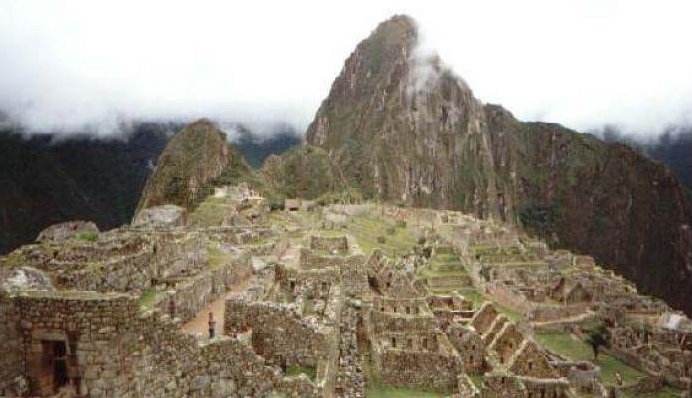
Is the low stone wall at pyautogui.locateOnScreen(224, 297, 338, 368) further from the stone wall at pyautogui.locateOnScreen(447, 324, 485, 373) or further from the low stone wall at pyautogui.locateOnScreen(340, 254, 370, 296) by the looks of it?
the stone wall at pyautogui.locateOnScreen(447, 324, 485, 373)

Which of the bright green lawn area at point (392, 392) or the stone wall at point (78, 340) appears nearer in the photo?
the stone wall at point (78, 340)

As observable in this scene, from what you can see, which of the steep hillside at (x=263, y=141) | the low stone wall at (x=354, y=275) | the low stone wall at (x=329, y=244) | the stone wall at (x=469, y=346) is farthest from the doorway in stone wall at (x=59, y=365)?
the steep hillside at (x=263, y=141)

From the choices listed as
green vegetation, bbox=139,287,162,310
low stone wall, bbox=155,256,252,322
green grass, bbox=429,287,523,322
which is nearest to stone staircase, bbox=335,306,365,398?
low stone wall, bbox=155,256,252,322

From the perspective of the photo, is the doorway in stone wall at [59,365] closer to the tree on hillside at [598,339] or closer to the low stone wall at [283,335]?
the low stone wall at [283,335]

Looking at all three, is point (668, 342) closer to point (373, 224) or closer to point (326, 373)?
point (373, 224)

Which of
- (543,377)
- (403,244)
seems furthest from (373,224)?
(543,377)

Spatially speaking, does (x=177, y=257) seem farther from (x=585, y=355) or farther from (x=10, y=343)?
(x=585, y=355)

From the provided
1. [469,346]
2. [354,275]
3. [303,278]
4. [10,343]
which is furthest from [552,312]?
[10,343]
